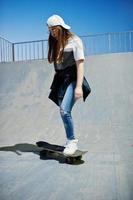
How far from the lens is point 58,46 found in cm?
81

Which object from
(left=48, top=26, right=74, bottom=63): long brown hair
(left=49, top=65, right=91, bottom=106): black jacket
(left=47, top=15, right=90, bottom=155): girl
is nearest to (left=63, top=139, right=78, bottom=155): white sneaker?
(left=47, top=15, right=90, bottom=155): girl

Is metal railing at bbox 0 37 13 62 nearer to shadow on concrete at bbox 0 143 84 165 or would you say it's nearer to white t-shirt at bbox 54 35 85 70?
white t-shirt at bbox 54 35 85 70

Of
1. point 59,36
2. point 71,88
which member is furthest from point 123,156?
point 59,36

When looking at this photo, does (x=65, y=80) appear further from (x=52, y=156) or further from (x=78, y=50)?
(x=52, y=156)

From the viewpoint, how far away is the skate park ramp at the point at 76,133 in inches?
24.8

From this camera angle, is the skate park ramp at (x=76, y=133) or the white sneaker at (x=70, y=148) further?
the white sneaker at (x=70, y=148)

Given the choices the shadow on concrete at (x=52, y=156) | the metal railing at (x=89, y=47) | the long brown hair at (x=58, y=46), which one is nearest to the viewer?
the metal railing at (x=89, y=47)

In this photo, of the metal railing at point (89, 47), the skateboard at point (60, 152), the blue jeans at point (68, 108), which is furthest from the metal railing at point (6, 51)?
the skateboard at point (60, 152)

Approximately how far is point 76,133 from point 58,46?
41 cm

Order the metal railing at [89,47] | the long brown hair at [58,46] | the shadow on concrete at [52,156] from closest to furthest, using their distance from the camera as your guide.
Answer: the metal railing at [89,47]
the long brown hair at [58,46]
the shadow on concrete at [52,156]

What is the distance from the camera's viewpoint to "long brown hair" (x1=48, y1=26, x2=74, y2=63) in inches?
31.3

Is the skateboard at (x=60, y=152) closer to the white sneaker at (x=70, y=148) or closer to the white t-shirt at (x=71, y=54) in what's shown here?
the white sneaker at (x=70, y=148)

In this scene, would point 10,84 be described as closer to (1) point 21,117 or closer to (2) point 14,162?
(1) point 21,117

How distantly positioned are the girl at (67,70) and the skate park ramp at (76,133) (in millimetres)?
57
